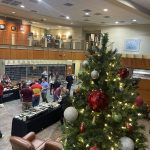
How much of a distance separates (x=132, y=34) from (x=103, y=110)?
17.1m

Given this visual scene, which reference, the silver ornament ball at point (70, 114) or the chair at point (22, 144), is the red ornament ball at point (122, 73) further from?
the chair at point (22, 144)

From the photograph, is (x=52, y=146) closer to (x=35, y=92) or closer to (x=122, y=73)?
(x=122, y=73)

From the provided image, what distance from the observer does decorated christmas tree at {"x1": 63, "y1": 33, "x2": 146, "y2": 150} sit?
3340mm

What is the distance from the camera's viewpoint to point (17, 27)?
20672mm

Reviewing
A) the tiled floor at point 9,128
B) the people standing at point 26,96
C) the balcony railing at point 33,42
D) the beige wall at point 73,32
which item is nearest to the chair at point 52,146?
the tiled floor at point 9,128

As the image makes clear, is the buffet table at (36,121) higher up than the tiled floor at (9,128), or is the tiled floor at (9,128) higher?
the buffet table at (36,121)

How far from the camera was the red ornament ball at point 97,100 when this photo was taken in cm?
325

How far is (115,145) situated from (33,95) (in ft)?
26.5

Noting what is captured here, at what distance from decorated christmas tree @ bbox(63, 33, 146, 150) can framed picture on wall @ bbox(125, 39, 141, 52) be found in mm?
16318

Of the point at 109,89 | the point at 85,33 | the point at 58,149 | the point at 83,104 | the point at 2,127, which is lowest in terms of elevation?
the point at 2,127

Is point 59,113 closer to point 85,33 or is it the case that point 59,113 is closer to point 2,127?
point 2,127

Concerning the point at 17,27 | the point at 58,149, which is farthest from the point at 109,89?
the point at 17,27

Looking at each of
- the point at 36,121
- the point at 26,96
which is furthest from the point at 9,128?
the point at 26,96

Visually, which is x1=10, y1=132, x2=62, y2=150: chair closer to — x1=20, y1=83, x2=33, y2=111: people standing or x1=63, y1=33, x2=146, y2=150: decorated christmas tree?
x1=63, y1=33, x2=146, y2=150: decorated christmas tree
